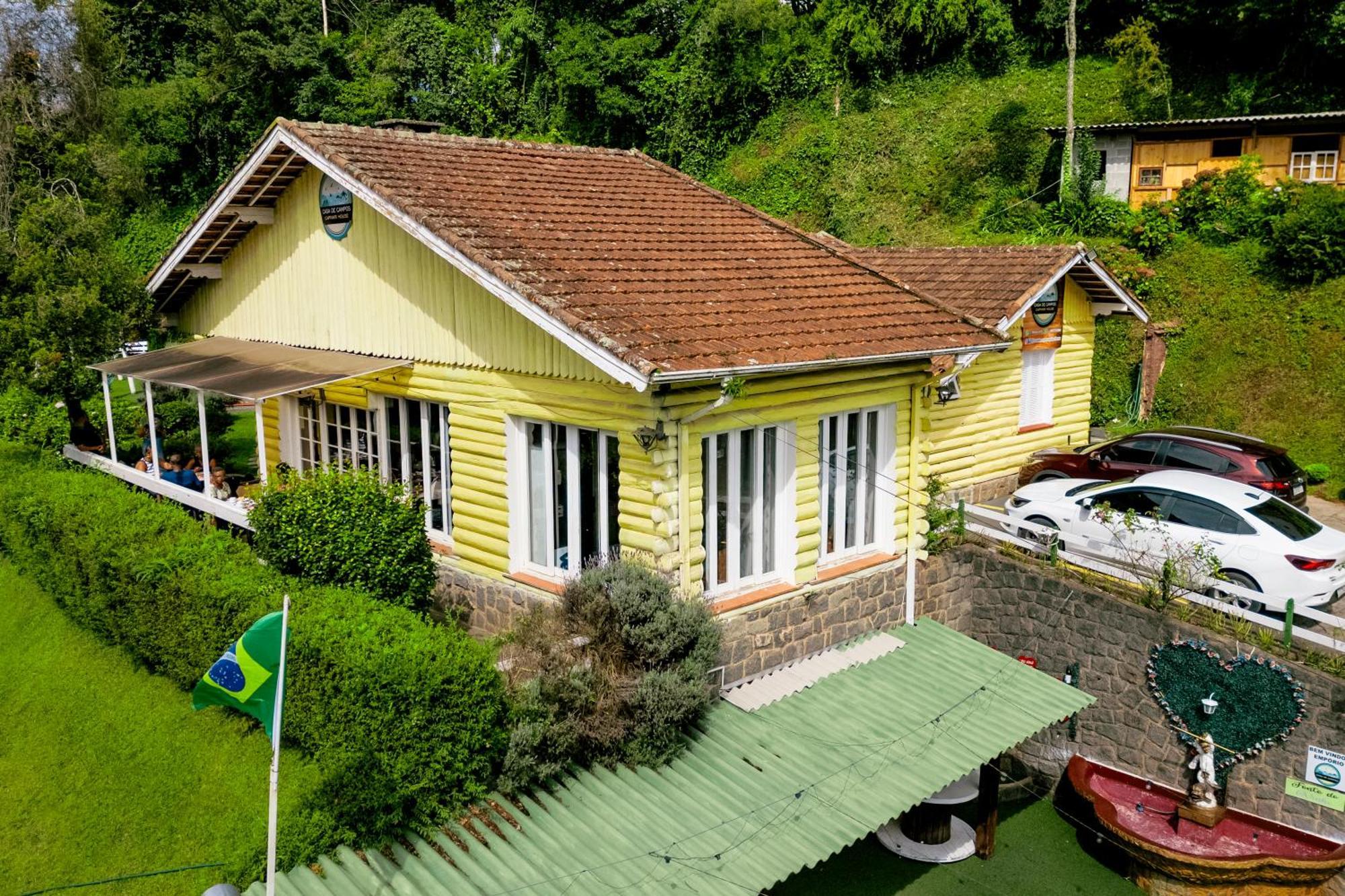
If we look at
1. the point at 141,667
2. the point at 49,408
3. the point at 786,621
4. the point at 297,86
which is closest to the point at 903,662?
the point at 786,621

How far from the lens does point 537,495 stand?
463 inches

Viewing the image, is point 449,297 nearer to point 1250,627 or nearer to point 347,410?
point 347,410

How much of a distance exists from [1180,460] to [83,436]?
20.3 meters

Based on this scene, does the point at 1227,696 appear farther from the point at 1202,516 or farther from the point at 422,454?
the point at 422,454

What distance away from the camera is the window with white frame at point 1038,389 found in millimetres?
18172

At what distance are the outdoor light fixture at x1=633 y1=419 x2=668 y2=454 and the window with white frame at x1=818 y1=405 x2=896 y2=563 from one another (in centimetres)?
271

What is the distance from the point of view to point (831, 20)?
1768 inches

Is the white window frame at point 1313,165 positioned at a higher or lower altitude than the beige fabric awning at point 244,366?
higher

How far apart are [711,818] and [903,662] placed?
14.3 feet

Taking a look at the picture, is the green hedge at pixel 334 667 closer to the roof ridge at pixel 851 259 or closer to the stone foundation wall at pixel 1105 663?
the stone foundation wall at pixel 1105 663

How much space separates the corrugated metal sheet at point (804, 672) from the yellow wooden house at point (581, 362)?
935 millimetres

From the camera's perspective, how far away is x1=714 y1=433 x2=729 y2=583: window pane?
1103 centimetres

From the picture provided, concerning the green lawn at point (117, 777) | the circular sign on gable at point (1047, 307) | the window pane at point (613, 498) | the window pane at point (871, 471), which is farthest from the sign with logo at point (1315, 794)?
the green lawn at point (117, 777)

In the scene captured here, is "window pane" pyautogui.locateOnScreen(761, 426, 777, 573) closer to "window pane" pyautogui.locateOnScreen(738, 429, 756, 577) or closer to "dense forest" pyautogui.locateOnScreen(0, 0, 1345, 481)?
"window pane" pyautogui.locateOnScreen(738, 429, 756, 577)
